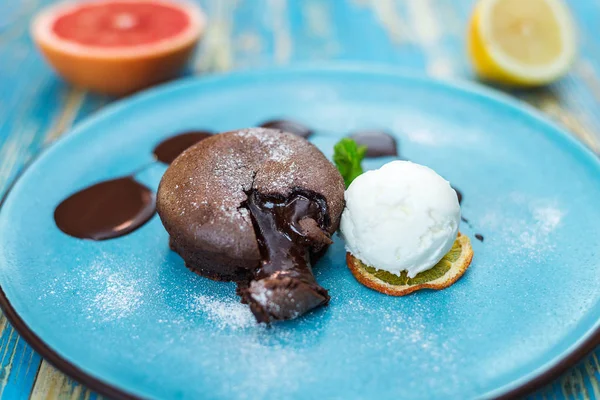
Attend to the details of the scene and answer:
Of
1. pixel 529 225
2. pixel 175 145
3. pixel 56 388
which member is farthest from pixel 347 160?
pixel 56 388

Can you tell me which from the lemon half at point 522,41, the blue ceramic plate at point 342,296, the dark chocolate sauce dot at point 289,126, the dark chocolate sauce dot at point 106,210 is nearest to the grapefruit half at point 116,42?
the blue ceramic plate at point 342,296

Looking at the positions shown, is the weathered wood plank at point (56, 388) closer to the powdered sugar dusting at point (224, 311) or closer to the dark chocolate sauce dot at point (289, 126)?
Result: the powdered sugar dusting at point (224, 311)

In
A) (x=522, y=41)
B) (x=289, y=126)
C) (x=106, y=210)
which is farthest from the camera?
(x=522, y=41)

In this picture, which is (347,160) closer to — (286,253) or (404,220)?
(404,220)

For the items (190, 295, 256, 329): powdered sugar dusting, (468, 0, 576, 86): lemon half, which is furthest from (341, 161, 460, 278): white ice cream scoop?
(468, 0, 576, 86): lemon half

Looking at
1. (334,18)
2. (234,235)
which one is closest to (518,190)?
(234,235)

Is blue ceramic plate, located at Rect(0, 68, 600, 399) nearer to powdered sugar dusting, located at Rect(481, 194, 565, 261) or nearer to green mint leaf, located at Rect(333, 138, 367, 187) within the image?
powdered sugar dusting, located at Rect(481, 194, 565, 261)
